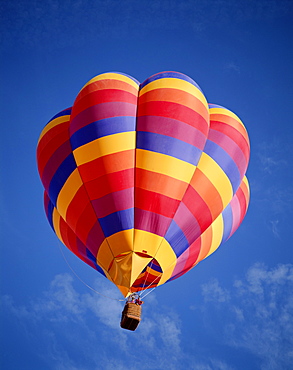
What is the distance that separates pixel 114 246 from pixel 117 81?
4.17 meters

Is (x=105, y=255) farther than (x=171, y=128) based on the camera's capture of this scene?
No

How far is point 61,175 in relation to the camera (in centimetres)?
974

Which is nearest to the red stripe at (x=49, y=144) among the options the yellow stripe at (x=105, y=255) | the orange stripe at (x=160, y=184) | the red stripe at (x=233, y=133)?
the orange stripe at (x=160, y=184)

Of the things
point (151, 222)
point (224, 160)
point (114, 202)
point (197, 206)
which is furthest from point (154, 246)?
point (224, 160)

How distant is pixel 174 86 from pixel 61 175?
339 centimetres

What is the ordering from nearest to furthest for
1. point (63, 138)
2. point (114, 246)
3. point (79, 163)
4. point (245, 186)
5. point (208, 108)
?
point (114, 246), point (79, 163), point (63, 138), point (208, 108), point (245, 186)

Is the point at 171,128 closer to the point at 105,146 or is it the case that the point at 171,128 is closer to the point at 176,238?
the point at 105,146

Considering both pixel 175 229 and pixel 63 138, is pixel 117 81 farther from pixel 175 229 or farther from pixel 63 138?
pixel 175 229

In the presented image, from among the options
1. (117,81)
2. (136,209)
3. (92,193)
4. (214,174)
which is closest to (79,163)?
(92,193)

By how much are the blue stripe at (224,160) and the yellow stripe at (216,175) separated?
0.11m

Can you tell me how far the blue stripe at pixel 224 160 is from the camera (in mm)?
9805

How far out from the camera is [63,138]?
10164 mm

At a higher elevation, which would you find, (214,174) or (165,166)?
(214,174)

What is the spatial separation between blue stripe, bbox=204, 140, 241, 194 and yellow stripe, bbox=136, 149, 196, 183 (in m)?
0.82
